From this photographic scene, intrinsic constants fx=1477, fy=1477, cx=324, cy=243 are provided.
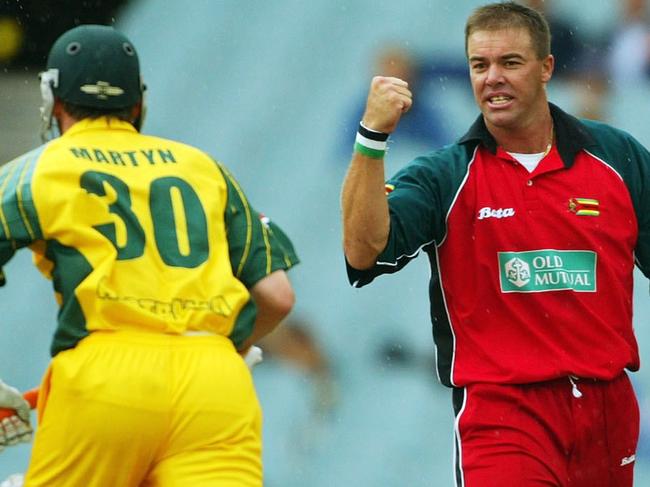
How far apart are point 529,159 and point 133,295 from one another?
5.52 feet

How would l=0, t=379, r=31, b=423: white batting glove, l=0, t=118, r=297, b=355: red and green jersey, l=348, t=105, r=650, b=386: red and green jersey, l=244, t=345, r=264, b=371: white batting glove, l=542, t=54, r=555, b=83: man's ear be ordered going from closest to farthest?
l=0, t=118, r=297, b=355: red and green jersey, l=0, t=379, r=31, b=423: white batting glove, l=244, t=345, r=264, b=371: white batting glove, l=348, t=105, r=650, b=386: red and green jersey, l=542, t=54, r=555, b=83: man's ear

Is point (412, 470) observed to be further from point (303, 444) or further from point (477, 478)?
point (477, 478)

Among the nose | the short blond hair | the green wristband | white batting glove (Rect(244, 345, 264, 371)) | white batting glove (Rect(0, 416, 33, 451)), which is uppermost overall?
the short blond hair

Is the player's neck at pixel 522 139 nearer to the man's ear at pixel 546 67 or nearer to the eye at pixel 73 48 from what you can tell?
the man's ear at pixel 546 67

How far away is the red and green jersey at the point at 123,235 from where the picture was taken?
4.44m

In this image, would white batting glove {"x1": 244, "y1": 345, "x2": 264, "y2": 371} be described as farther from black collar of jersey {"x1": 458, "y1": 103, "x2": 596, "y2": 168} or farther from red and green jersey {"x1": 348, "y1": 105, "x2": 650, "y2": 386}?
black collar of jersey {"x1": 458, "y1": 103, "x2": 596, "y2": 168}

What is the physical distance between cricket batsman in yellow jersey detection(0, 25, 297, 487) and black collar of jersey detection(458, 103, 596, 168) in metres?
1.07

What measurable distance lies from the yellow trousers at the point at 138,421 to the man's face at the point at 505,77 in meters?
1.56

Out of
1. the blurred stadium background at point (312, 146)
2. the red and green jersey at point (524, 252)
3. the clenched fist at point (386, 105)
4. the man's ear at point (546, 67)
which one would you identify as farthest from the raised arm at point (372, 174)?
the blurred stadium background at point (312, 146)

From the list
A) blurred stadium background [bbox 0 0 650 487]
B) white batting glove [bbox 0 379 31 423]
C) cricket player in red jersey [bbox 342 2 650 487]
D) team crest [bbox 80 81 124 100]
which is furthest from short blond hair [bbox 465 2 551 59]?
blurred stadium background [bbox 0 0 650 487]

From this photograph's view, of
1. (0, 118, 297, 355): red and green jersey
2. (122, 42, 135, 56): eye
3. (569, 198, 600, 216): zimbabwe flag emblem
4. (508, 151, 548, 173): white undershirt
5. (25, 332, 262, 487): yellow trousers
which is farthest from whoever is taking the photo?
(508, 151, 548, 173): white undershirt

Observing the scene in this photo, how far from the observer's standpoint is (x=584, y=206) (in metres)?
5.26

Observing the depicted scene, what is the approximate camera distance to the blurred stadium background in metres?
9.35

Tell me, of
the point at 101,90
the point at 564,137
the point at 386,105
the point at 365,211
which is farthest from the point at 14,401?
the point at 564,137
